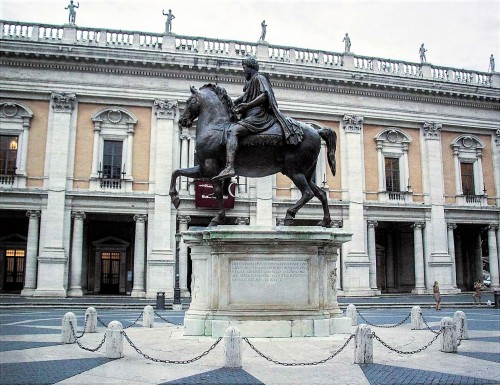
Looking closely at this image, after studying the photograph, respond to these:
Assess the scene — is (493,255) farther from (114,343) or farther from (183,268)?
(114,343)

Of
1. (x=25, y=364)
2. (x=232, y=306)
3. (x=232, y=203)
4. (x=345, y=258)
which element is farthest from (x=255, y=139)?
(x=345, y=258)

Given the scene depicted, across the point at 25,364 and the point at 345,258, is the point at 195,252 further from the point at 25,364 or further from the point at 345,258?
the point at 345,258

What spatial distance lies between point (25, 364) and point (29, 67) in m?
25.8

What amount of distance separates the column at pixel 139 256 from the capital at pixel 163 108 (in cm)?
603

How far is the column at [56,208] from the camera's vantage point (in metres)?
28.3

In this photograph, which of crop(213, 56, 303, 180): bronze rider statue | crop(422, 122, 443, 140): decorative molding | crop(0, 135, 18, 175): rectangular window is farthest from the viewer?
crop(422, 122, 443, 140): decorative molding

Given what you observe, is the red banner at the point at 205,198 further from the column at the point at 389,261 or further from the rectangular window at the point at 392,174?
the column at the point at 389,261

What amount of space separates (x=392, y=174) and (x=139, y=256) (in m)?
17.2

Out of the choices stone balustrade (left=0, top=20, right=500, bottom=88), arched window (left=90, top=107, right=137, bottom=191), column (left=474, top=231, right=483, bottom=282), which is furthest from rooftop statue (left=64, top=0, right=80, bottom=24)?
column (left=474, top=231, right=483, bottom=282)

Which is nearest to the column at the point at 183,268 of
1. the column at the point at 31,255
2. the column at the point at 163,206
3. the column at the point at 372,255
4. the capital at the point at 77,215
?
the column at the point at 163,206

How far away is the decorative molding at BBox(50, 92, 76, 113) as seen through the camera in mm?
30016

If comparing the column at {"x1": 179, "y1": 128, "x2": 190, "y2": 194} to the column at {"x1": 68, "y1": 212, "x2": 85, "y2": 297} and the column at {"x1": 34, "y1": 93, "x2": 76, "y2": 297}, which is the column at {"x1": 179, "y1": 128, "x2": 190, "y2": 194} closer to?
the column at {"x1": 68, "y1": 212, "x2": 85, "y2": 297}

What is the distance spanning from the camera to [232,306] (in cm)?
879

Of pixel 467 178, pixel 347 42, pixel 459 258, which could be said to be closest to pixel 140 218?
pixel 347 42
